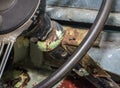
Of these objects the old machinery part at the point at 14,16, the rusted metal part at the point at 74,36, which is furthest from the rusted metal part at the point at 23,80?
the old machinery part at the point at 14,16

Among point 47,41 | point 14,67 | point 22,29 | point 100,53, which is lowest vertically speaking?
point 14,67

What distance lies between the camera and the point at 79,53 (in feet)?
2.03

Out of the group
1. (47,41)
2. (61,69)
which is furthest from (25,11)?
(47,41)

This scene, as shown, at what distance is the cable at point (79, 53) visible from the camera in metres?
0.61

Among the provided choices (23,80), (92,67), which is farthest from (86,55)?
(23,80)

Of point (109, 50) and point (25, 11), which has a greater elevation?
point (25, 11)

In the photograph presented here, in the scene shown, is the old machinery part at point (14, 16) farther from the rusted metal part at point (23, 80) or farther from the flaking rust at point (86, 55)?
the rusted metal part at point (23, 80)

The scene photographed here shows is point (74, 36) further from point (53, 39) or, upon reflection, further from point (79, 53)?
point (79, 53)

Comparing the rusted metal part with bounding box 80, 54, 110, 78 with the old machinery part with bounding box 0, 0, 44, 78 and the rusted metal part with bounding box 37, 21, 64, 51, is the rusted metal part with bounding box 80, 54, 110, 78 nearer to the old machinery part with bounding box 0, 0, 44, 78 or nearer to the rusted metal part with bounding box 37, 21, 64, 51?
the rusted metal part with bounding box 37, 21, 64, 51

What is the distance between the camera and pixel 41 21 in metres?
0.87

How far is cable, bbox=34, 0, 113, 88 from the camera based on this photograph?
0.61 metres

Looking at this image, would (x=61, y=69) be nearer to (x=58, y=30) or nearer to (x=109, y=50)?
(x=58, y=30)

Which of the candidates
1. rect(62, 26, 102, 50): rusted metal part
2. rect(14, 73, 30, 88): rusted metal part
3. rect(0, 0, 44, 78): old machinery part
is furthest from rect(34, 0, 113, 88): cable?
rect(14, 73, 30, 88): rusted metal part

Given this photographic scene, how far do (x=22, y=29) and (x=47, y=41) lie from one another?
26 centimetres
